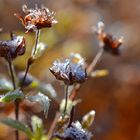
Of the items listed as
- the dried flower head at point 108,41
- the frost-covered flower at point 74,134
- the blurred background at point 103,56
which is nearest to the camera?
the frost-covered flower at point 74,134

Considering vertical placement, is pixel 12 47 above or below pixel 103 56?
below

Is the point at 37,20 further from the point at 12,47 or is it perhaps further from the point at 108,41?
the point at 108,41

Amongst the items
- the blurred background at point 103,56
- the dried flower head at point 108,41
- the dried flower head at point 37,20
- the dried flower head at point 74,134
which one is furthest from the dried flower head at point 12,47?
the blurred background at point 103,56

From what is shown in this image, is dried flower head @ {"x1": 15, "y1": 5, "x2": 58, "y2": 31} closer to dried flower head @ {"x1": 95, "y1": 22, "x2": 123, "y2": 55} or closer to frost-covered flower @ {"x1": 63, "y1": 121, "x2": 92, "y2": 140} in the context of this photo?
frost-covered flower @ {"x1": 63, "y1": 121, "x2": 92, "y2": 140}

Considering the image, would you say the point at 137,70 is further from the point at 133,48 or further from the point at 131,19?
the point at 131,19

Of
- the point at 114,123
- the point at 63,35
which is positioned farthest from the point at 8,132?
the point at 63,35

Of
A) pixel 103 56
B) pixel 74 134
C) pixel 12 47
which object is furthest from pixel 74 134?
pixel 103 56

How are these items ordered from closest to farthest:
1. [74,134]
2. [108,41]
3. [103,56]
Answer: [74,134] < [108,41] < [103,56]

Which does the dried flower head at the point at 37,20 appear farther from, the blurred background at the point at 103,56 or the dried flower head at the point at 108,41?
the blurred background at the point at 103,56

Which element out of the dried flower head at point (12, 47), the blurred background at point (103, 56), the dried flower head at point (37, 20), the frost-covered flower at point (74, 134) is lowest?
the frost-covered flower at point (74, 134)
